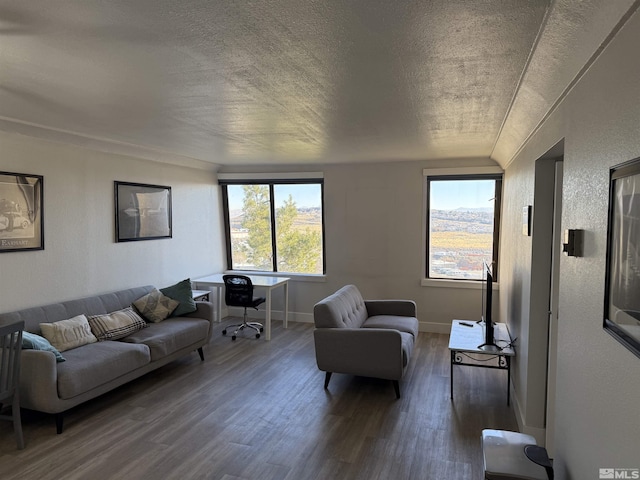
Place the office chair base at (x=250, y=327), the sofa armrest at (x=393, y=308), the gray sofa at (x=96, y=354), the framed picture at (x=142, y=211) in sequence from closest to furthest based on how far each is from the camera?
the gray sofa at (x=96, y=354) → the framed picture at (x=142, y=211) → the sofa armrest at (x=393, y=308) → the office chair base at (x=250, y=327)

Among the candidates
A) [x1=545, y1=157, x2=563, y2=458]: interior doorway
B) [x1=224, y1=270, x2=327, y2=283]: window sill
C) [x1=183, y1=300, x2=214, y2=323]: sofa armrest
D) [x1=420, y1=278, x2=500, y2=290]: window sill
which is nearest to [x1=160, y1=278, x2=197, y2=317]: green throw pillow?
[x1=183, y1=300, x2=214, y2=323]: sofa armrest

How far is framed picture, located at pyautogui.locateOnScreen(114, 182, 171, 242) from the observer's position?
15.8 feet

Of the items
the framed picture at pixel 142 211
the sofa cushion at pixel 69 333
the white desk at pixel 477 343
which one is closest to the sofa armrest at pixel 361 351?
the white desk at pixel 477 343

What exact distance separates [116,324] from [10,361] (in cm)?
129

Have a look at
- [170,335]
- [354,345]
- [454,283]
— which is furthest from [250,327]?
[454,283]

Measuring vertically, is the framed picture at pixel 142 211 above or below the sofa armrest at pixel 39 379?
above

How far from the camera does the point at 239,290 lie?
220 inches

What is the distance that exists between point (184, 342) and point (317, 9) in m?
3.73

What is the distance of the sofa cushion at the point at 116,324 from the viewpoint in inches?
157

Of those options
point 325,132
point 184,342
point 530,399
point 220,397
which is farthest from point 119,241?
point 530,399

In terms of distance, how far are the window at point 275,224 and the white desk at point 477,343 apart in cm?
270

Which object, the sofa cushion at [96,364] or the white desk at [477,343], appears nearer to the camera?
the sofa cushion at [96,364]

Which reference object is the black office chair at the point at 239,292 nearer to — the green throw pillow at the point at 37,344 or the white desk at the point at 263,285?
the white desk at the point at 263,285

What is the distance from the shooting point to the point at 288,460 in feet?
9.19
